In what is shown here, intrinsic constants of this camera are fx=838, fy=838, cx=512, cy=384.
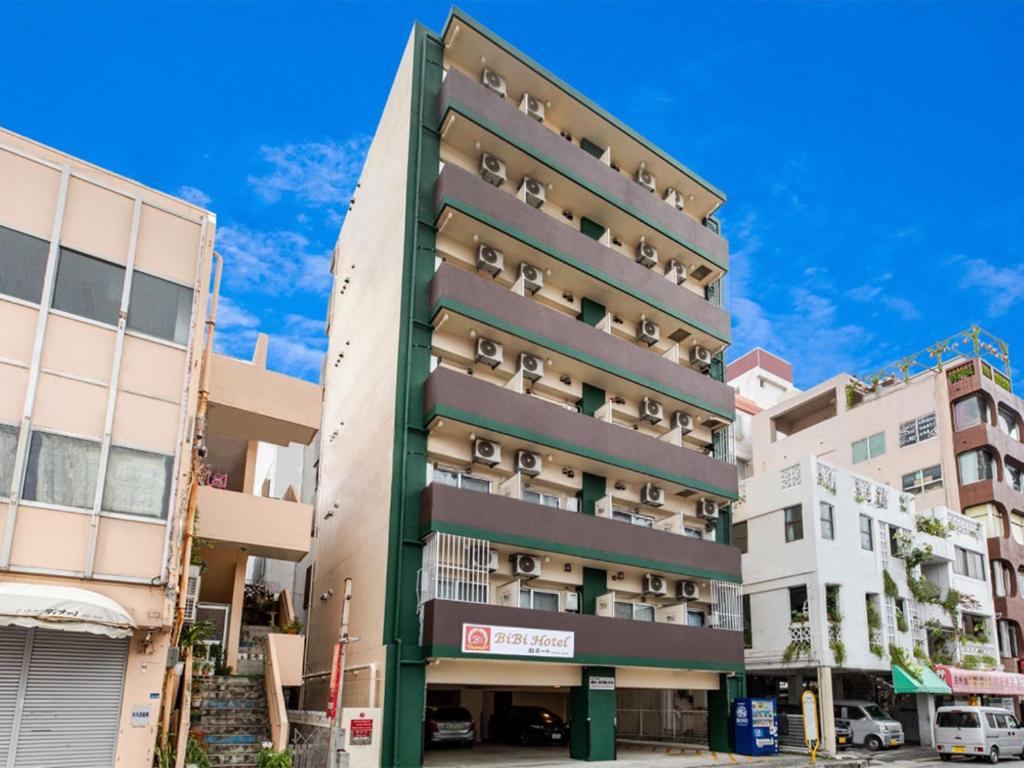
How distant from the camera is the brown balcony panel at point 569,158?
87.2 feet

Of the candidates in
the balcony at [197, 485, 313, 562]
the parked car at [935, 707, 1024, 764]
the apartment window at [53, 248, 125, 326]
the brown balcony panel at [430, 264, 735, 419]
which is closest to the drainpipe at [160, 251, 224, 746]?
the apartment window at [53, 248, 125, 326]

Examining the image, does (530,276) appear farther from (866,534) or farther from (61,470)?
(866,534)

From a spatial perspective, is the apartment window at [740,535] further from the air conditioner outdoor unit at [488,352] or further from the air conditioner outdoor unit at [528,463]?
the air conditioner outdoor unit at [488,352]

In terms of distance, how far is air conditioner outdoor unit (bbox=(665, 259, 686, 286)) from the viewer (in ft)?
108

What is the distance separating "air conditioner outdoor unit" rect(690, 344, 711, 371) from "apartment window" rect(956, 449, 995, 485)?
57.4 ft

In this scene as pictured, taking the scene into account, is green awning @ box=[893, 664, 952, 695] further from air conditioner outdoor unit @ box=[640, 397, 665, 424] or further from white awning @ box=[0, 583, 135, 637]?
white awning @ box=[0, 583, 135, 637]

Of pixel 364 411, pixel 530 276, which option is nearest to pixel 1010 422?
pixel 530 276

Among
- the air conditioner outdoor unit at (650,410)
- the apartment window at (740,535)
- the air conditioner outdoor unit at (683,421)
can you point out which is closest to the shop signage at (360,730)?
the air conditioner outdoor unit at (650,410)

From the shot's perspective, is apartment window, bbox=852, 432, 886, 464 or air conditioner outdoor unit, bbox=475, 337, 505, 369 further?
apartment window, bbox=852, 432, 886, 464

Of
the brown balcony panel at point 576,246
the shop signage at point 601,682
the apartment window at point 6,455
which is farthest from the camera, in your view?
the brown balcony panel at point 576,246

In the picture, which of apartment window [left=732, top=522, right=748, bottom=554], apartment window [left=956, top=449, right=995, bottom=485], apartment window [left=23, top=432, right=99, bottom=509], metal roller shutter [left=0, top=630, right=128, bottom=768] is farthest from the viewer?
apartment window [left=956, top=449, right=995, bottom=485]

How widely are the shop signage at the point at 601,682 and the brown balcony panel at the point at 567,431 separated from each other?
638cm

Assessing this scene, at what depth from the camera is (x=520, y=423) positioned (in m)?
24.4

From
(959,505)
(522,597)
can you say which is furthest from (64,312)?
(959,505)
